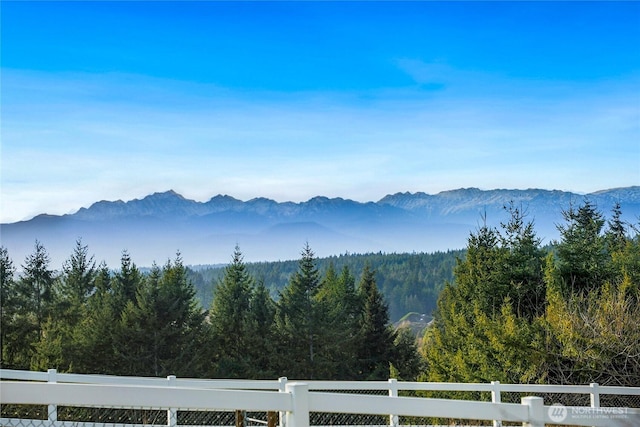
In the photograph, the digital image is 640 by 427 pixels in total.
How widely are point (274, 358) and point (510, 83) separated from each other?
19.5 metres

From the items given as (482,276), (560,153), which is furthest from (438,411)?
(560,153)

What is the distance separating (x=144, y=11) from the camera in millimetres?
13836

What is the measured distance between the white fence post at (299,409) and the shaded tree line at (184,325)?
29.7 meters

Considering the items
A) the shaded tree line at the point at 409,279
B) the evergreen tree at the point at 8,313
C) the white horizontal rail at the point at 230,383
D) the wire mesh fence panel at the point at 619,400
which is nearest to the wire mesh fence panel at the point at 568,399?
the wire mesh fence panel at the point at 619,400

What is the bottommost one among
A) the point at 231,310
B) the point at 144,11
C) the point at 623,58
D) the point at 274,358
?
the point at 274,358

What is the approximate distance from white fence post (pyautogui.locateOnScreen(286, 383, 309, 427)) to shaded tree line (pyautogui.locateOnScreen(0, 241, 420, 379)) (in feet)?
97.4

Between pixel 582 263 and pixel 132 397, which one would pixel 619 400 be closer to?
pixel 582 263

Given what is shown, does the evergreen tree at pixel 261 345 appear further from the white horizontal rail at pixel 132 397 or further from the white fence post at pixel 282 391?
the white horizontal rail at pixel 132 397

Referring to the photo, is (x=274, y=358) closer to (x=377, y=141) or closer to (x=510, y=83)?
(x=510, y=83)

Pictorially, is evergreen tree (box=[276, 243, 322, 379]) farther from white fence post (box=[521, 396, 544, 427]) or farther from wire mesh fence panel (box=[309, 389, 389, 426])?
white fence post (box=[521, 396, 544, 427])

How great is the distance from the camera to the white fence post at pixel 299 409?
3.40 meters

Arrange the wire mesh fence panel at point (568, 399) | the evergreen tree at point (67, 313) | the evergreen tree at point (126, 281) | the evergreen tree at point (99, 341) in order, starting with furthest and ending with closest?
the evergreen tree at point (126, 281), the evergreen tree at point (99, 341), the evergreen tree at point (67, 313), the wire mesh fence panel at point (568, 399)

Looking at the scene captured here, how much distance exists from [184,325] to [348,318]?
1126cm

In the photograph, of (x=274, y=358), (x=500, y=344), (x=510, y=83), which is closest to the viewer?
(x=500, y=344)
